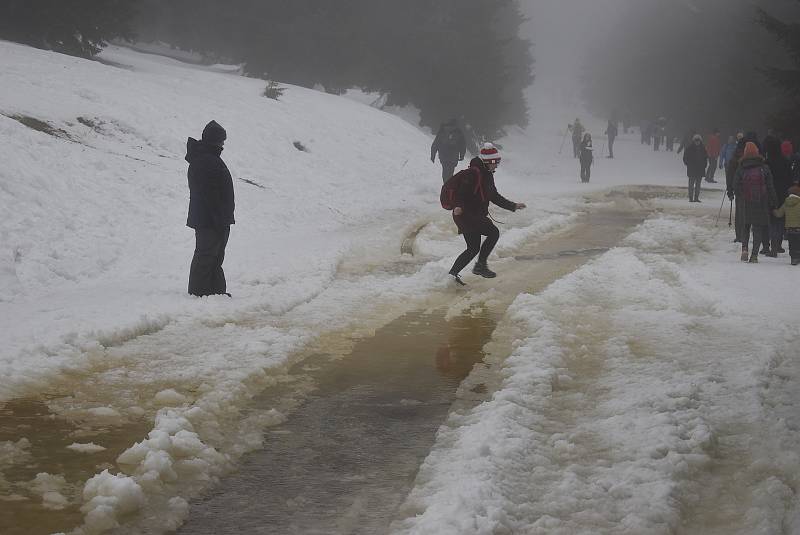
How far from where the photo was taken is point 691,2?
189 feet

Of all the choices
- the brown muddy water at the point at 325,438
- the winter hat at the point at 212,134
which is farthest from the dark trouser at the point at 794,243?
the winter hat at the point at 212,134

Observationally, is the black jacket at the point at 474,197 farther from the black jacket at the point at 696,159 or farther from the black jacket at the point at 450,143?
the black jacket at the point at 696,159

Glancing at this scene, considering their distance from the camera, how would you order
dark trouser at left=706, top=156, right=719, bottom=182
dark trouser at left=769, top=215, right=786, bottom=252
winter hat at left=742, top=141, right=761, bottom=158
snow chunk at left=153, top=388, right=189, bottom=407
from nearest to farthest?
snow chunk at left=153, top=388, right=189, bottom=407 → winter hat at left=742, top=141, right=761, bottom=158 → dark trouser at left=769, top=215, right=786, bottom=252 → dark trouser at left=706, top=156, right=719, bottom=182

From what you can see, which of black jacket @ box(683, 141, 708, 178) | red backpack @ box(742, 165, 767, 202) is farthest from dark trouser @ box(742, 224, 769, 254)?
black jacket @ box(683, 141, 708, 178)

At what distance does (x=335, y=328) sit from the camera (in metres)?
7.20

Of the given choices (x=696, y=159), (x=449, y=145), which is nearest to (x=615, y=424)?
(x=449, y=145)

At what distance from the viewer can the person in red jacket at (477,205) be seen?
9.21 metres

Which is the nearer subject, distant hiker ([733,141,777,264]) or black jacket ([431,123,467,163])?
distant hiker ([733,141,777,264])

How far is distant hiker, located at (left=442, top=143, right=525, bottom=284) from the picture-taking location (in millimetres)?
9211

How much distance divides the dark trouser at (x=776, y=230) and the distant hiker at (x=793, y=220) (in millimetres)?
906

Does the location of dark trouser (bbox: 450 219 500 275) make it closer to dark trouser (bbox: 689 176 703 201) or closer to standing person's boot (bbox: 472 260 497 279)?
standing person's boot (bbox: 472 260 497 279)

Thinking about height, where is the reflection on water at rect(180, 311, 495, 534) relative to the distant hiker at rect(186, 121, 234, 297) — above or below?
below

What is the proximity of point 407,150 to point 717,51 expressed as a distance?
89.7 feet

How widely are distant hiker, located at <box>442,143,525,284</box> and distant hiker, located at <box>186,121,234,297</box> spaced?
2699 mm
